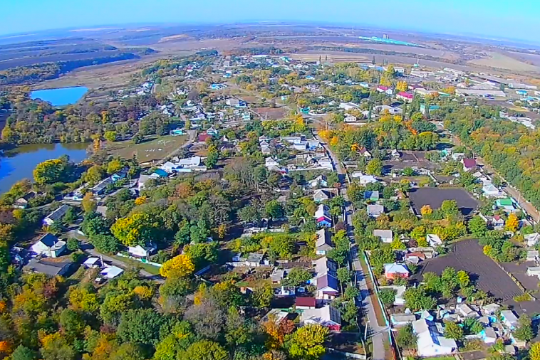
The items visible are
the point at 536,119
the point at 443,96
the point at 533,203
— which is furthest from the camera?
the point at 443,96

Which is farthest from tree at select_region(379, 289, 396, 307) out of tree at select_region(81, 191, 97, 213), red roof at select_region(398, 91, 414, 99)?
red roof at select_region(398, 91, 414, 99)

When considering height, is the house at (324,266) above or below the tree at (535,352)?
below

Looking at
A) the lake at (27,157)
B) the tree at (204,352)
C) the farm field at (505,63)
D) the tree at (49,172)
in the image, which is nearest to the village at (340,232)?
the tree at (49,172)

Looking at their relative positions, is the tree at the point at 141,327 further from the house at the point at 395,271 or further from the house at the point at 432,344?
the house at the point at 395,271

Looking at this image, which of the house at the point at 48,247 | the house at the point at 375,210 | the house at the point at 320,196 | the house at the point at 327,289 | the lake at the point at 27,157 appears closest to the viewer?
the house at the point at 327,289

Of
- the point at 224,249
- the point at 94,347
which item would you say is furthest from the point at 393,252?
the point at 94,347

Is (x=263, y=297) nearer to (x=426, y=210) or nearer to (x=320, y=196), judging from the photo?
(x=320, y=196)

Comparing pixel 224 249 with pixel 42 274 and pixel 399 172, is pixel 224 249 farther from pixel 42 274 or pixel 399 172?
pixel 399 172

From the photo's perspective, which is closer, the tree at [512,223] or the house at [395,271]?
the house at [395,271]
